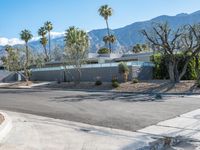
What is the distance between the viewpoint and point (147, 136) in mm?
10633

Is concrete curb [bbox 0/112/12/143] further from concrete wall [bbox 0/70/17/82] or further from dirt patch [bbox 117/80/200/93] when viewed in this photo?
concrete wall [bbox 0/70/17/82]

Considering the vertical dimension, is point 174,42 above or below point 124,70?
above

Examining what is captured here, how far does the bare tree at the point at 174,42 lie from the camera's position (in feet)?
103

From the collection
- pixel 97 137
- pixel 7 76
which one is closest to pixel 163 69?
pixel 97 137

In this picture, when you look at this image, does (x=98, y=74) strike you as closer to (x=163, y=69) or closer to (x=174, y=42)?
(x=163, y=69)

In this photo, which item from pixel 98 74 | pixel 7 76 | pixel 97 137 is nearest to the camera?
pixel 97 137

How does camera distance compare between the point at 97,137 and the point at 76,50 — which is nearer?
the point at 97,137

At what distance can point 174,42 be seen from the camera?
104 feet

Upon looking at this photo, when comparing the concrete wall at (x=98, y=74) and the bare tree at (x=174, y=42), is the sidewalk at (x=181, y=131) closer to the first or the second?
the bare tree at (x=174, y=42)

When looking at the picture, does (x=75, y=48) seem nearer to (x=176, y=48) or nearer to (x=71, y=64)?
(x=71, y=64)

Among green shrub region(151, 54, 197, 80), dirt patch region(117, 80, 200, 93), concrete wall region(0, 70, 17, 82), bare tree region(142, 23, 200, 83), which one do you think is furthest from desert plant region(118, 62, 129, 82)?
concrete wall region(0, 70, 17, 82)

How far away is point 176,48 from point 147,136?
22946mm

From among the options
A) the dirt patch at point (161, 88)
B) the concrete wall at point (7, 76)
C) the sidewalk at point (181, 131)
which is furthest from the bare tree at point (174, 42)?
the concrete wall at point (7, 76)

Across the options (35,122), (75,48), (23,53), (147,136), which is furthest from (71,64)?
(147,136)
